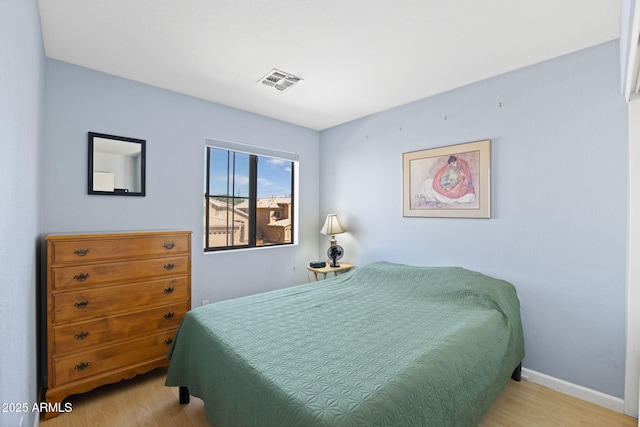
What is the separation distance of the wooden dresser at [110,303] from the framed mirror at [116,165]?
1.92 feet

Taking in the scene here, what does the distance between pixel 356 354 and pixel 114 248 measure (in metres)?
1.94

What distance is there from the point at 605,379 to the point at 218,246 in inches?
140

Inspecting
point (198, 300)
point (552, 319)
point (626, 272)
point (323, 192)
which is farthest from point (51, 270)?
point (626, 272)

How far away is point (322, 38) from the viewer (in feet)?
6.64

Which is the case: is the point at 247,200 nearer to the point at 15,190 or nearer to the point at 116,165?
the point at 116,165

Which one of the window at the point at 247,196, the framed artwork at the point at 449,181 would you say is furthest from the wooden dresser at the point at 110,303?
the framed artwork at the point at 449,181

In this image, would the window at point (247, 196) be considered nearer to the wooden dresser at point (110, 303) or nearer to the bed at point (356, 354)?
the wooden dresser at point (110, 303)

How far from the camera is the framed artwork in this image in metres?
2.63

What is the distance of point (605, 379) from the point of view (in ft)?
6.73

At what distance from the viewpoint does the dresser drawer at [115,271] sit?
6.57 ft

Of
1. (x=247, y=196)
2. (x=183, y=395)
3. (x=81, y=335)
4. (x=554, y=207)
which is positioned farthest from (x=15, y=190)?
(x=554, y=207)

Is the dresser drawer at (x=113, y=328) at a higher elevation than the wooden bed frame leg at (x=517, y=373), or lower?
higher

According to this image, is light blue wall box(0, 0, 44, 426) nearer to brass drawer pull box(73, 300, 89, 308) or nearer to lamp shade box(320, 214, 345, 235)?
brass drawer pull box(73, 300, 89, 308)

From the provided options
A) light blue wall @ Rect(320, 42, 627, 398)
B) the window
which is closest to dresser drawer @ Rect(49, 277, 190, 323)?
the window
